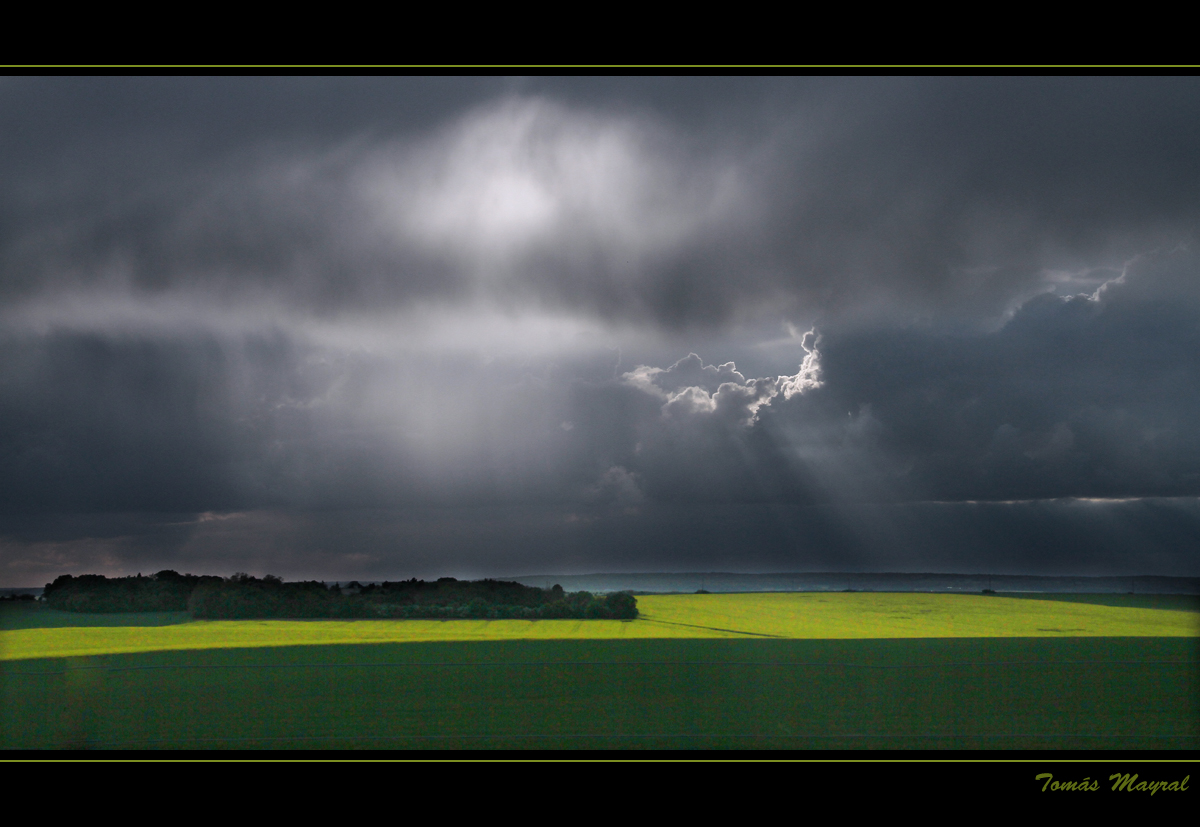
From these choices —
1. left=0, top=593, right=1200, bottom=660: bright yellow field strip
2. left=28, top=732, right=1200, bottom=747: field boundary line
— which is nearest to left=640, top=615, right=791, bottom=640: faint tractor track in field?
left=0, top=593, right=1200, bottom=660: bright yellow field strip

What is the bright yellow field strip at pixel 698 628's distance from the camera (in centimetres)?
2786

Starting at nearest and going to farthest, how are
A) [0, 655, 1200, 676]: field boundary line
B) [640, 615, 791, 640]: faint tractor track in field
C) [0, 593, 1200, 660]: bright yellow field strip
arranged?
[0, 655, 1200, 676]: field boundary line, [640, 615, 791, 640]: faint tractor track in field, [0, 593, 1200, 660]: bright yellow field strip

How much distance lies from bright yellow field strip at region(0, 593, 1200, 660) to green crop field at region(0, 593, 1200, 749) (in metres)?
0.24

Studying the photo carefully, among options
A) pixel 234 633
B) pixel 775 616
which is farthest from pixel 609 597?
pixel 234 633

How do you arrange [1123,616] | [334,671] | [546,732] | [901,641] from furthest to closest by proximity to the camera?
[1123,616] < [901,641] < [334,671] < [546,732]

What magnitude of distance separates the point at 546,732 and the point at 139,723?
10.8 m

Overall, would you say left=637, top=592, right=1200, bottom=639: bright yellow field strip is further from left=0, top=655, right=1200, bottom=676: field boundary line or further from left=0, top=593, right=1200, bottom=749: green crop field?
left=0, top=655, right=1200, bottom=676: field boundary line

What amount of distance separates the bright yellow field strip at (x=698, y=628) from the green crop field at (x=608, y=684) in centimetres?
24

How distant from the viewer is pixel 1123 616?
106 ft

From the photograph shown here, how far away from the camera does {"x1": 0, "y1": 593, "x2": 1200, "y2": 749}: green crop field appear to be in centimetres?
1455

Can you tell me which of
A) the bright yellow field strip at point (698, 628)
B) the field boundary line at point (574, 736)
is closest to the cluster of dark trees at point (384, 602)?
the bright yellow field strip at point (698, 628)

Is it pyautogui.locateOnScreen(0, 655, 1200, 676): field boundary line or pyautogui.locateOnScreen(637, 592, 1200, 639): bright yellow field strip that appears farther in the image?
pyautogui.locateOnScreen(637, 592, 1200, 639): bright yellow field strip

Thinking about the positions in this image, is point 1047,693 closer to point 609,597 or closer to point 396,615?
point 609,597

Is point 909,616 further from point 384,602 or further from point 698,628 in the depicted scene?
point 384,602
